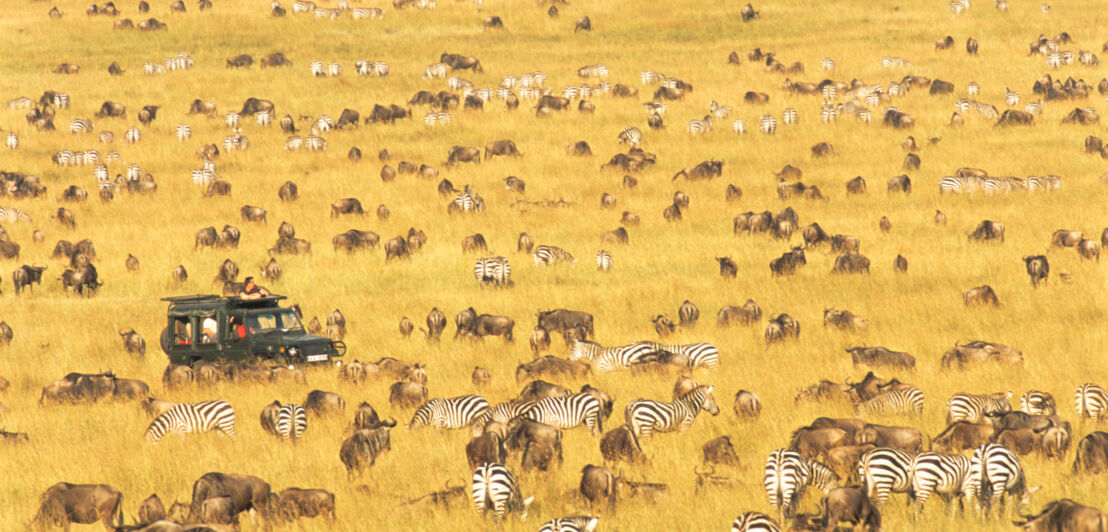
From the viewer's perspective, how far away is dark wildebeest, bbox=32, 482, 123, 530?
48.1 ft

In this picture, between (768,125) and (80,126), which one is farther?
(80,126)

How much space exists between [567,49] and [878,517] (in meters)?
60.2

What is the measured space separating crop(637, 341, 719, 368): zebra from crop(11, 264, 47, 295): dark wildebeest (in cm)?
1960

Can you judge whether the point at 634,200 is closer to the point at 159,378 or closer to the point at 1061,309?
the point at 1061,309

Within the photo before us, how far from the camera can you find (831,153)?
48.1 metres

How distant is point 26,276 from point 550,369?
18.6 m

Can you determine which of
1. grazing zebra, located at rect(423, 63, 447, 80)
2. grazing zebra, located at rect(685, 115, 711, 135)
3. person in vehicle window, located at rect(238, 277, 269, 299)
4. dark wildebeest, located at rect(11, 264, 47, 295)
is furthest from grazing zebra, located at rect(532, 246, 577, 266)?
grazing zebra, located at rect(423, 63, 447, 80)

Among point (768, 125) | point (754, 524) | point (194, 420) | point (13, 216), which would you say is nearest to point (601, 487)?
point (754, 524)

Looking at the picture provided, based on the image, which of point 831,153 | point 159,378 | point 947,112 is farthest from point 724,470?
point 947,112

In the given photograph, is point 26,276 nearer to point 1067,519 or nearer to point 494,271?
point 494,271

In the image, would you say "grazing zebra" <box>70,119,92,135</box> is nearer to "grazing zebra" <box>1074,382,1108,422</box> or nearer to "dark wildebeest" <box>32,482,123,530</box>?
"dark wildebeest" <box>32,482,123,530</box>

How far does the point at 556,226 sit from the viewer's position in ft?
130

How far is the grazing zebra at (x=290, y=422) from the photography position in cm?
1930

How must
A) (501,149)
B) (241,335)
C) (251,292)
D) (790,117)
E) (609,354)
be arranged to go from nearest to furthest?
(609,354)
(241,335)
(251,292)
(501,149)
(790,117)
